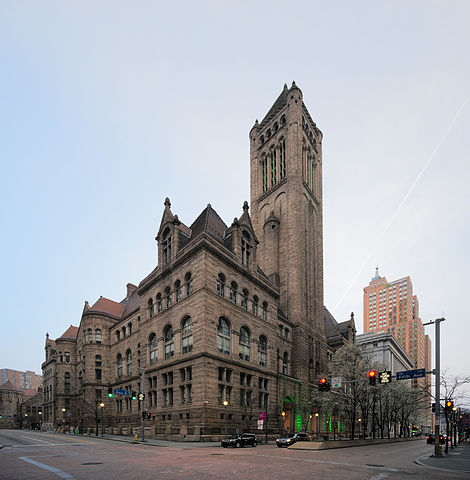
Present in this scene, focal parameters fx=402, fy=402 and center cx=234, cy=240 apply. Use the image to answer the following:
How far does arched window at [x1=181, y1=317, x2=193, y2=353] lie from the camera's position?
47.9 meters

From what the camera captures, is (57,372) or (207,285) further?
(57,372)

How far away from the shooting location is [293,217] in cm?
7362

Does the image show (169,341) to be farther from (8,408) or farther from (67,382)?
(8,408)

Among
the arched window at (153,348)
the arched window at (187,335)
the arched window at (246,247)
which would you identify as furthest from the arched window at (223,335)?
the arched window at (153,348)

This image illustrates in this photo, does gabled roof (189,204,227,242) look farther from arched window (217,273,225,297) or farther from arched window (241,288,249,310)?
arched window (241,288,249,310)

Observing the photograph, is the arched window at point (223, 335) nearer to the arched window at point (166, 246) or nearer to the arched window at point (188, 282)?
the arched window at point (188, 282)

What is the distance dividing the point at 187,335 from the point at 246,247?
51.2 ft

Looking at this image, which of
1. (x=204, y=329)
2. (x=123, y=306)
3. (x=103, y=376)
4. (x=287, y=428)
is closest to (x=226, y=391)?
(x=204, y=329)

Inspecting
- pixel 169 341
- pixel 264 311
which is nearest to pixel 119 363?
pixel 169 341

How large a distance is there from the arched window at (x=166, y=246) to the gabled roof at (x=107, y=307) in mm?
31948

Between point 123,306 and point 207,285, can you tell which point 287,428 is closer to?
point 207,285

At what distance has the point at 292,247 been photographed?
72.1 m

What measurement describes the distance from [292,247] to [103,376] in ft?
146

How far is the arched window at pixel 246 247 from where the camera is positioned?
186ft
